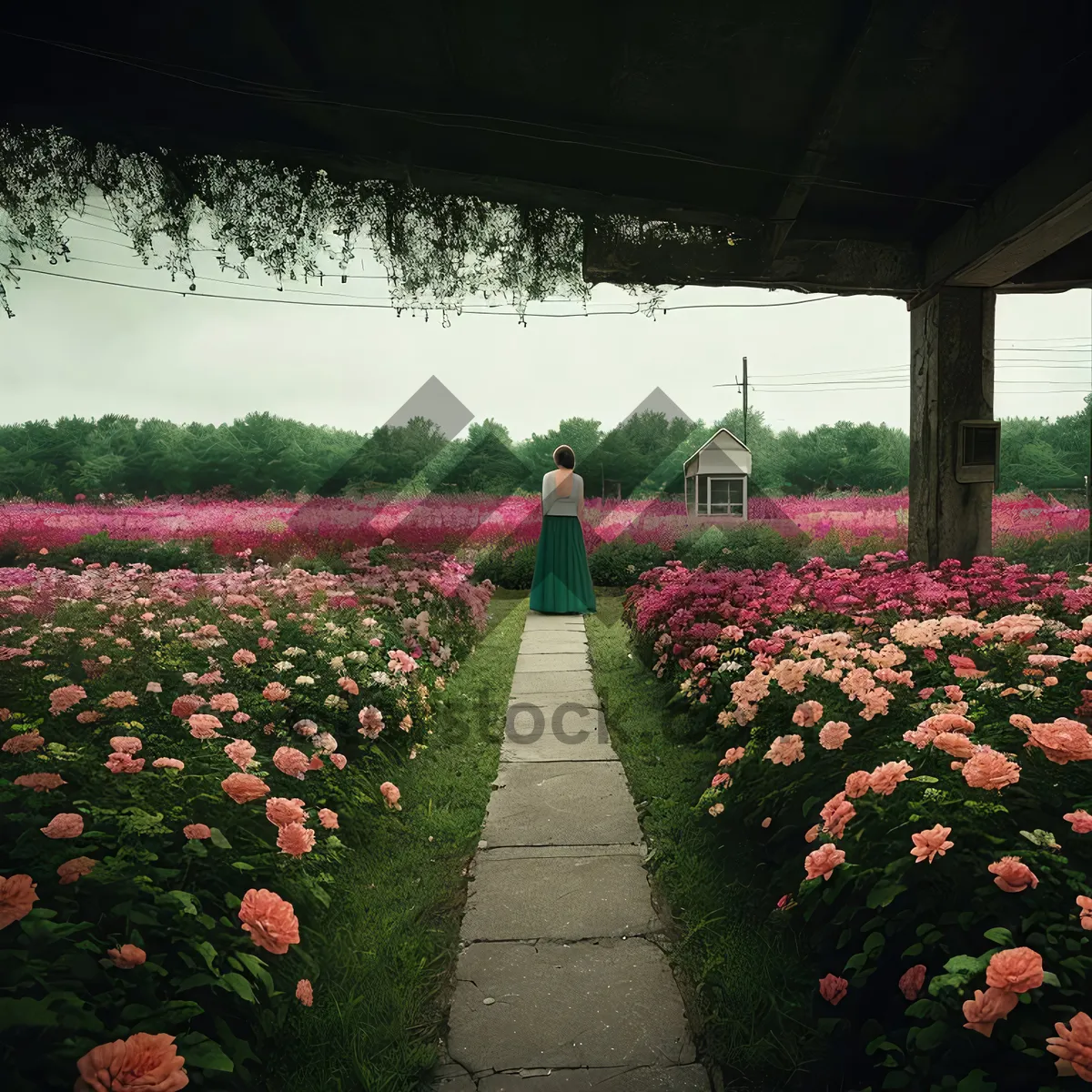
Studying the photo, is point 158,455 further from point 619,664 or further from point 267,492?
point 619,664

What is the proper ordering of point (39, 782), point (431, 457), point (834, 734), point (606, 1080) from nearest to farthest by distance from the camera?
point (606, 1080) < point (39, 782) < point (834, 734) < point (431, 457)

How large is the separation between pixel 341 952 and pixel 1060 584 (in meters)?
4.09

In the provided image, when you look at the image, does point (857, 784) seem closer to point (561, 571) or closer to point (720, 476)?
point (561, 571)

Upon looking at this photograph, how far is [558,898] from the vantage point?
247cm

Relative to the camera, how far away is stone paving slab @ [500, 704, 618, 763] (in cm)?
385

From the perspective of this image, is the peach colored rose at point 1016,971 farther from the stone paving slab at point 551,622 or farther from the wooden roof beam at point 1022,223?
the stone paving slab at point 551,622

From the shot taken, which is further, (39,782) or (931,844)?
(39,782)

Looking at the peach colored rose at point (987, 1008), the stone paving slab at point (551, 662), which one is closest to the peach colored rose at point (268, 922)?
the peach colored rose at point (987, 1008)

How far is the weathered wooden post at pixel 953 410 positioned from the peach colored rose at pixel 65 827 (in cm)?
523

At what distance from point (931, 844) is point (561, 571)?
6.51 meters

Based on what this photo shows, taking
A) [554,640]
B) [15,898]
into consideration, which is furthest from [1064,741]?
[554,640]

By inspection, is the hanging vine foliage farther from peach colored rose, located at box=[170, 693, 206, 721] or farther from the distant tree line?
the distant tree line

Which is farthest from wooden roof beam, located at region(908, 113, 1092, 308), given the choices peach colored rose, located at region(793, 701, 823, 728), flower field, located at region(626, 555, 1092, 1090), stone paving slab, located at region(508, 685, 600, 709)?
stone paving slab, located at region(508, 685, 600, 709)

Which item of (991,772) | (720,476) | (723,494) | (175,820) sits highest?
(720,476)
